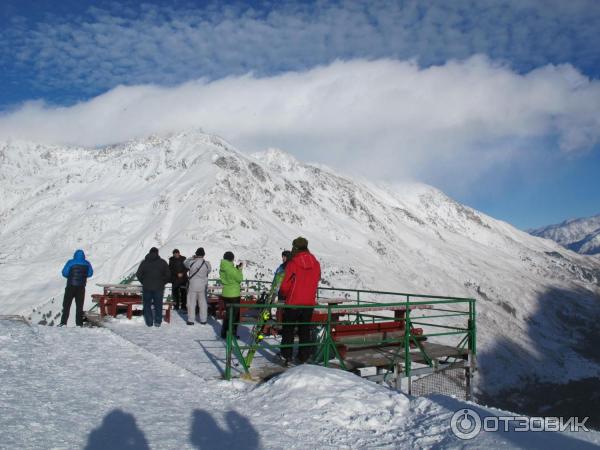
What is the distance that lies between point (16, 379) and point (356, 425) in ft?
17.8

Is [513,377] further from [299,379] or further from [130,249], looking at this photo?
[299,379]

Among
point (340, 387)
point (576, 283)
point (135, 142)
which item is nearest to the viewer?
point (340, 387)

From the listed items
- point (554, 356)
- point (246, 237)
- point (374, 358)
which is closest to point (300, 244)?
point (374, 358)

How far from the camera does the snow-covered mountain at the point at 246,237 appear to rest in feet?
185

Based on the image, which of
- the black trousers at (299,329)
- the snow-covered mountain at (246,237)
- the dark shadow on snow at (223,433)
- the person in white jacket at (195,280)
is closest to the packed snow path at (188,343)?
the person in white jacket at (195,280)

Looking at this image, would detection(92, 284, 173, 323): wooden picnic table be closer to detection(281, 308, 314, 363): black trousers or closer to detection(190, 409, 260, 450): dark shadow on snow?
detection(281, 308, 314, 363): black trousers

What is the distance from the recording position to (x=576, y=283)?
111375 mm

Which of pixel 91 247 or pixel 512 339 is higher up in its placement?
pixel 91 247

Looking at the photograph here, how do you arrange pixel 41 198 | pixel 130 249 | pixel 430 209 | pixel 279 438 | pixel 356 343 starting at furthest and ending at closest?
1. pixel 430 209
2. pixel 41 198
3. pixel 130 249
4. pixel 356 343
5. pixel 279 438

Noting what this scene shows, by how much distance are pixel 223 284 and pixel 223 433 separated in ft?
23.4

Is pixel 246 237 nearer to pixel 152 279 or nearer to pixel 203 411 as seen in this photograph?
pixel 152 279

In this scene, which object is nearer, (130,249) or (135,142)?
(130,249)

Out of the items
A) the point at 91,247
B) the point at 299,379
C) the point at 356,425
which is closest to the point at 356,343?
the point at 299,379

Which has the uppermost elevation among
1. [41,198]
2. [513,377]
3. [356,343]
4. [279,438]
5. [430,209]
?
[430,209]
